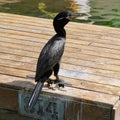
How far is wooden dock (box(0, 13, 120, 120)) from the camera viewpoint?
4.29 metres

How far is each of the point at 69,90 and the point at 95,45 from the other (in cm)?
198

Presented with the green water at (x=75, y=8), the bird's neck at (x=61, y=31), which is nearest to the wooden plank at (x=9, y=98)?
the bird's neck at (x=61, y=31)

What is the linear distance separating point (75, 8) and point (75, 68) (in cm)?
743

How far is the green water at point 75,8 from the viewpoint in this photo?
437 inches

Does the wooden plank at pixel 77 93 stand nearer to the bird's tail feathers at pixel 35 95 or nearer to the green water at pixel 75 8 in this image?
the bird's tail feathers at pixel 35 95

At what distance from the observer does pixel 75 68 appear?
5.17 m

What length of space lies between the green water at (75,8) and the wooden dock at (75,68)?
→ 3651mm

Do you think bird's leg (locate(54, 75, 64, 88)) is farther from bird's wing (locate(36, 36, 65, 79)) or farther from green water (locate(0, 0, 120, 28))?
green water (locate(0, 0, 120, 28))

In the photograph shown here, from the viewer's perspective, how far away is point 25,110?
15.2 ft

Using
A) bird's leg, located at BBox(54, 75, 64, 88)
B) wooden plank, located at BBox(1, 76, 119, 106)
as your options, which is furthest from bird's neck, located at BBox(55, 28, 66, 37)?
wooden plank, located at BBox(1, 76, 119, 106)

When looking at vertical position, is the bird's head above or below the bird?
above

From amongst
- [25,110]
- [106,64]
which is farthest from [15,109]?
[106,64]

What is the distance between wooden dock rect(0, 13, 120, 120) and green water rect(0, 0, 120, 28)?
3.65m

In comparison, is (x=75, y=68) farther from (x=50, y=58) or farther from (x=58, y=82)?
(x=50, y=58)
